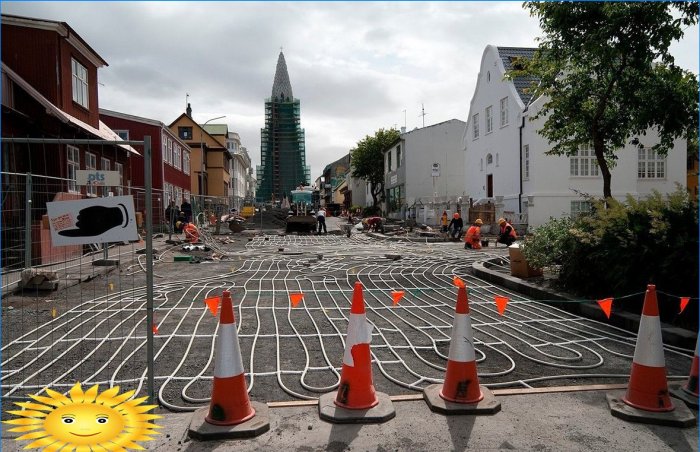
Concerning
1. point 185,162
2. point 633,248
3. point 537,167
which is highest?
point 185,162

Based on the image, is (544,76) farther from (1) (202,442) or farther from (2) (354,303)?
(1) (202,442)

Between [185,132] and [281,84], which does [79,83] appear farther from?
[281,84]

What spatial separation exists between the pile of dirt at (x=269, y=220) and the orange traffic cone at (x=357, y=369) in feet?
103

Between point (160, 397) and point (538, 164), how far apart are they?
84.4ft

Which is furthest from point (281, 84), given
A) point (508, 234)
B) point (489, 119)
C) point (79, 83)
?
point (508, 234)

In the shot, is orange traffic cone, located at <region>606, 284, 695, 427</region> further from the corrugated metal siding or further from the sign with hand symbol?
the corrugated metal siding

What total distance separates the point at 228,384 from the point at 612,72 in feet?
38.4

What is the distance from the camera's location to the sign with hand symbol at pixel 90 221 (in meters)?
4.10

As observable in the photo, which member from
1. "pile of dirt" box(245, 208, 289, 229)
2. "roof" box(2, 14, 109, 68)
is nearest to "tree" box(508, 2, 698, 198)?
"roof" box(2, 14, 109, 68)

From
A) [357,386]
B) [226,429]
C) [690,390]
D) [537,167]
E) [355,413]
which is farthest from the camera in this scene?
[537,167]

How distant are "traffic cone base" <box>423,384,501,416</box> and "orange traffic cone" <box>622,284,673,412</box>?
3.71 ft

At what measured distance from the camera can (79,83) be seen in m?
18.6

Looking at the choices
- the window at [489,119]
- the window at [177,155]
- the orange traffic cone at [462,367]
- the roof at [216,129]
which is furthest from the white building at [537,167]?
the roof at [216,129]

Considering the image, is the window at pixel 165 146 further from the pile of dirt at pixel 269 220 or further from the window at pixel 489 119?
the window at pixel 489 119
